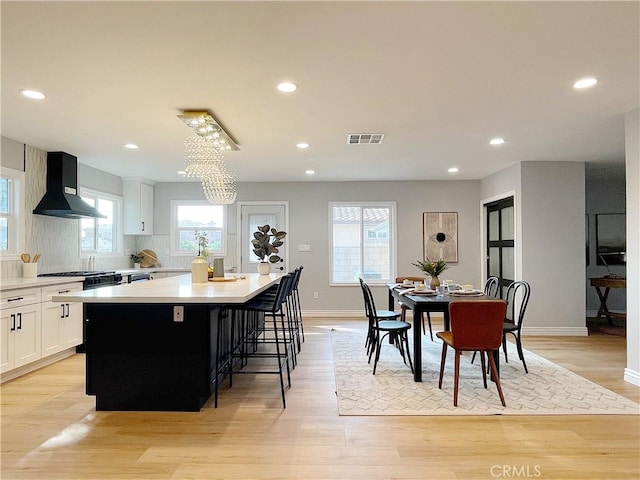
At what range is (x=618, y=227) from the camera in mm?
7285

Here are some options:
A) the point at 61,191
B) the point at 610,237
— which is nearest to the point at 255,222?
the point at 61,191

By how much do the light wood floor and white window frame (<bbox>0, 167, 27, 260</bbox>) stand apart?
5.95ft

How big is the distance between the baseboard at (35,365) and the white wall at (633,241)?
5876mm

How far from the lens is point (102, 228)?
6.43 m

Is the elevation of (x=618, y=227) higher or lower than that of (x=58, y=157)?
lower

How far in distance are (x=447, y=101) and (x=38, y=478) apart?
3.78 meters

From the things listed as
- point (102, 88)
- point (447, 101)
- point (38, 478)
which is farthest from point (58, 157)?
point (447, 101)

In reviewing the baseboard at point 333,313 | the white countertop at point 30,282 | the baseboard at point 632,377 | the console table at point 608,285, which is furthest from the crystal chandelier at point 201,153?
the console table at point 608,285

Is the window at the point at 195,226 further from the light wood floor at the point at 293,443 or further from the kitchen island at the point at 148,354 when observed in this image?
the kitchen island at the point at 148,354

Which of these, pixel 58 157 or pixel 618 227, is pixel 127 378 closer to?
pixel 58 157

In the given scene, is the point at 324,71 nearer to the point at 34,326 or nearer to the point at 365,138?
the point at 365,138

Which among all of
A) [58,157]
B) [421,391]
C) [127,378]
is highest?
[58,157]

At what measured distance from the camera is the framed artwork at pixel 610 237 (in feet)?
23.8

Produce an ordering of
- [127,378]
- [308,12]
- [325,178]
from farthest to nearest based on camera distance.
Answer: [325,178] < [127,378] < [308,12]
